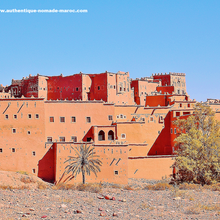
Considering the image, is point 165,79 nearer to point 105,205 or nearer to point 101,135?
point 101,135

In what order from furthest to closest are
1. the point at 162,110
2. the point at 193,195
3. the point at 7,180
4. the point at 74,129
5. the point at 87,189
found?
1. the point at 162,110
2. the point at 74,129
3. the point at 7,180
4. the point at 87,189
5. the point at 193,195

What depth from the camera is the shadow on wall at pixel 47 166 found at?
3734cm

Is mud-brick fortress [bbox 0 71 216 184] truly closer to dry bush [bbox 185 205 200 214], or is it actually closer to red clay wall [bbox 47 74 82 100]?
red clay wall [bbox 47 74 82 100]

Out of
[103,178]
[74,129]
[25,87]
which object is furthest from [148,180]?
[25,87]

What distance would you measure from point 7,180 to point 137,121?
61.7 feet

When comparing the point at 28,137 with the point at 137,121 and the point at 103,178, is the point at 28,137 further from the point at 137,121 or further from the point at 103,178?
the point at 137,121

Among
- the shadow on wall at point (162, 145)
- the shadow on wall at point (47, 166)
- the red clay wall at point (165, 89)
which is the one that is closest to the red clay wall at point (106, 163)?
the shadow on wall at point (47, 166)

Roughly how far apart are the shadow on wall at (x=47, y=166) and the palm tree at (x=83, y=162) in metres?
2.46

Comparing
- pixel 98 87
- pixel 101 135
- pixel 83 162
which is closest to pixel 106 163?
pixel 83 162

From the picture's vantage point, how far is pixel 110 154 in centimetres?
3575

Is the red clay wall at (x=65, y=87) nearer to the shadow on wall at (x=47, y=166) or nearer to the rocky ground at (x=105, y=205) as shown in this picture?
the shadow on wall at (x=47, y=166)

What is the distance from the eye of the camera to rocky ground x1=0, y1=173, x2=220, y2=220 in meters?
15.4

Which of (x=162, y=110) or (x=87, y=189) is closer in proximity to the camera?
(x=87, y=189)

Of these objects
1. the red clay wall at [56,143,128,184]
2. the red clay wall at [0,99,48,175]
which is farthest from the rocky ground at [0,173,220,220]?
the red clay wall at [0,99,48,175]
